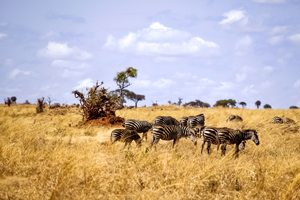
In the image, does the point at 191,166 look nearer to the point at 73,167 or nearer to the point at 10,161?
the point at 73,167

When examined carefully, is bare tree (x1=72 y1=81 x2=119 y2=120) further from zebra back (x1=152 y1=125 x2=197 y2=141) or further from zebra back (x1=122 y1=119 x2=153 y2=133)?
zebra back (x1=152 y1=125 x2=197 y2=141)

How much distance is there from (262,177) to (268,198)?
90cm

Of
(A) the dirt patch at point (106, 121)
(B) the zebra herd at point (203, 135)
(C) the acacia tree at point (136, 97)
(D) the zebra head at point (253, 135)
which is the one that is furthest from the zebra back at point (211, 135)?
(C) the acacia tree at point (136, 97)

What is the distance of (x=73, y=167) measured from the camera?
585 cm

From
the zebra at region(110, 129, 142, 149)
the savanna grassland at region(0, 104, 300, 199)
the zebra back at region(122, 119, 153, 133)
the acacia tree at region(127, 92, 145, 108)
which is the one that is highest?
the acacia tree at region(127, 92, 145, 108)

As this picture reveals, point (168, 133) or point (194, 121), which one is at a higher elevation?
point (194, 121)

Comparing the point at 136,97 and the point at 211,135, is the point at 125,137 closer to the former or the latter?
the point at 211,135

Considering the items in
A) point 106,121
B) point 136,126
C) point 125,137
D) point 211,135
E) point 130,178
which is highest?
point 106,121

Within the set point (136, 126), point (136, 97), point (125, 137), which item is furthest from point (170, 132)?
point (136, 97)

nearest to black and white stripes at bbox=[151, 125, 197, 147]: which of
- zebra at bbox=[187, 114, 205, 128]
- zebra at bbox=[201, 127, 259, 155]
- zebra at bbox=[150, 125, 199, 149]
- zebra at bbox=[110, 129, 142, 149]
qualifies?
zebra at bbox=[150, 125, 199, 149]

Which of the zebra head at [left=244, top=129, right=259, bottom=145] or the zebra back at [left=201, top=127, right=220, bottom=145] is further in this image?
the zebra head at [left=244, top=129, right=259, bottom=145]

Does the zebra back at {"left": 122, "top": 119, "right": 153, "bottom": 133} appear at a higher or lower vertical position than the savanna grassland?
higher

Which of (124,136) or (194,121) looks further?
(194,121)

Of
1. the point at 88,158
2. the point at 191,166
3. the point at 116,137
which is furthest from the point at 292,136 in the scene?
the point at 88,158
